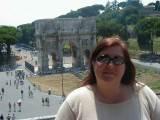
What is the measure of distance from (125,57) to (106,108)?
0.46m

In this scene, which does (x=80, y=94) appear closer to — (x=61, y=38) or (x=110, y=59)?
(x=110, y=59)

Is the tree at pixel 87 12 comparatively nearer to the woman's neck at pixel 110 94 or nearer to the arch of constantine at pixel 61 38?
the arch of constantine at pixel 61 38

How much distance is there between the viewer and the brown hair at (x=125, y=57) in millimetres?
3775

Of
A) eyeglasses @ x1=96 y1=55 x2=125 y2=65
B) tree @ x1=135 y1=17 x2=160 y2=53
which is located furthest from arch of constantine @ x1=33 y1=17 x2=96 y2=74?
eyeglasses @ x1=96 y1=55 x2=125 y2=65

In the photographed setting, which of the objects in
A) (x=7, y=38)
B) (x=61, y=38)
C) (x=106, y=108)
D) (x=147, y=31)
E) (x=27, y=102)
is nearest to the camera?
(x=106, y=108)

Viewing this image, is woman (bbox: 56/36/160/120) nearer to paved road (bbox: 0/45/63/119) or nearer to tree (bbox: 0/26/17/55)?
paved road (bbox: 0/45/63/119)

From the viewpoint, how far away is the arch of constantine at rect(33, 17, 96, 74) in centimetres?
5469

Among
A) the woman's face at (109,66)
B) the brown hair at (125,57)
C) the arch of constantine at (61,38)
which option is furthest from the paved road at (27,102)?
A: the woman's face at (109,66)

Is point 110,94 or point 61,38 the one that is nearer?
point 110,94

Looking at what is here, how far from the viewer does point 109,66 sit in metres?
3.65

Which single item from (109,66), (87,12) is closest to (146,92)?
(109,66)

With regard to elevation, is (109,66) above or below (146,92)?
above

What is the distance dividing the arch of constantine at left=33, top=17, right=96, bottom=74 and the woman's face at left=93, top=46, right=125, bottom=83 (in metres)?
49.8

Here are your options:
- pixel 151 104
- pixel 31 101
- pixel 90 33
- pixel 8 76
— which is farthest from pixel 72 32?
pixel 151 104
